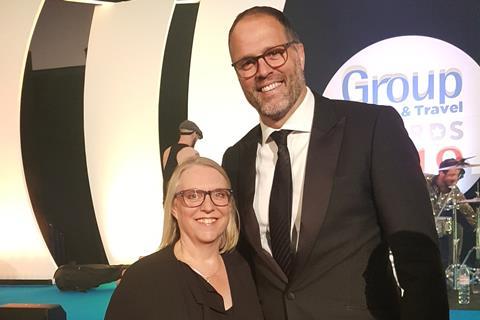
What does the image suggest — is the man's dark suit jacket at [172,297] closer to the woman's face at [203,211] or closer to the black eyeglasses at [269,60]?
the woman's face at [203,211]

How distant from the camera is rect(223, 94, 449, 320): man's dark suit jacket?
4.46ft

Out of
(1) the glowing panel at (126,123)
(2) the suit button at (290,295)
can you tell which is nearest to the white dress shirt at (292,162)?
(2) the suit button at (290,295)

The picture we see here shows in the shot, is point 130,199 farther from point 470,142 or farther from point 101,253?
point 470,142

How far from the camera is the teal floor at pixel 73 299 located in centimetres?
445

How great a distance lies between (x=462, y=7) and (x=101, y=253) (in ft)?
15.9

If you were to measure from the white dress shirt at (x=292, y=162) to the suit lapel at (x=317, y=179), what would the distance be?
0.15 feet

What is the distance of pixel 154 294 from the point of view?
1706 millimetres

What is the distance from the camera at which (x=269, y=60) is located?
1.55m

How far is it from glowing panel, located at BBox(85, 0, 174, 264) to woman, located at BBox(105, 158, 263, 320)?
3.95 meters

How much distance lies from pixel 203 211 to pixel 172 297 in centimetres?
31

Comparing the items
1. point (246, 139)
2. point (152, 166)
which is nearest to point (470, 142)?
point (152, 166)

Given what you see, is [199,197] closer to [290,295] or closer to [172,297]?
[172,297]

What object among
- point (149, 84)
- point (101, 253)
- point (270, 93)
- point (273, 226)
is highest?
point (149, 84)

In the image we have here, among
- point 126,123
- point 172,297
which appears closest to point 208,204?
point 172,297
